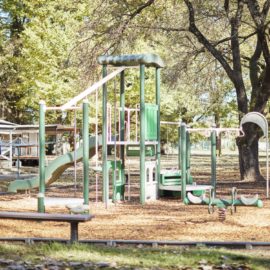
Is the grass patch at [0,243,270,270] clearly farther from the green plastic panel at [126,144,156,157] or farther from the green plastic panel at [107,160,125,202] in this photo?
the green plastic panel at [126,144,156,157]

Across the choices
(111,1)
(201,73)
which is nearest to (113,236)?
(111,1)

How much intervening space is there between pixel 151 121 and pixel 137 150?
2.74 feet

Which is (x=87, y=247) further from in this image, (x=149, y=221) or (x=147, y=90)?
(x=147, y=90)

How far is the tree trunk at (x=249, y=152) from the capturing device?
65.0ft

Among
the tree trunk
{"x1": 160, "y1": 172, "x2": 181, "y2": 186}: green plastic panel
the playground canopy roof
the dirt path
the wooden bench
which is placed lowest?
the dirt path

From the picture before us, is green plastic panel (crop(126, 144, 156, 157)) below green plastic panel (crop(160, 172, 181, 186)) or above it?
above

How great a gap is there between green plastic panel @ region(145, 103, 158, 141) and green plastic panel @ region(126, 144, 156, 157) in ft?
1.16

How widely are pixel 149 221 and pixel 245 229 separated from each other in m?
1.86

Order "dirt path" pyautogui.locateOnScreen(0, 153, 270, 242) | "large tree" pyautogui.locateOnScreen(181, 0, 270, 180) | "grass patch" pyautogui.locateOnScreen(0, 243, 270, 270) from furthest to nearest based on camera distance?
"large tree" pyautogui.locateOnScreen(181, 0, 270, 180)
"dirt path" pyautogui.locateOnScreen(0, 153, 270, 242)
"grass patch" pyautogui.locateOnScreen(0, 243, 270, 270)

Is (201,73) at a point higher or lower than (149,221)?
higher

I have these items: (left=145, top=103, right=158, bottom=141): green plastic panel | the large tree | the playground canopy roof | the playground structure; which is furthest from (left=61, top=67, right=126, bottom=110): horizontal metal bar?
the large tree

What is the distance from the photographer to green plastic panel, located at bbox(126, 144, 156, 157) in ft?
49.2

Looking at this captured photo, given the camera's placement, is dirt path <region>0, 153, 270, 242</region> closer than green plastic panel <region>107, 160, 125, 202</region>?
Yes

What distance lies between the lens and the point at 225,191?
669 inches
